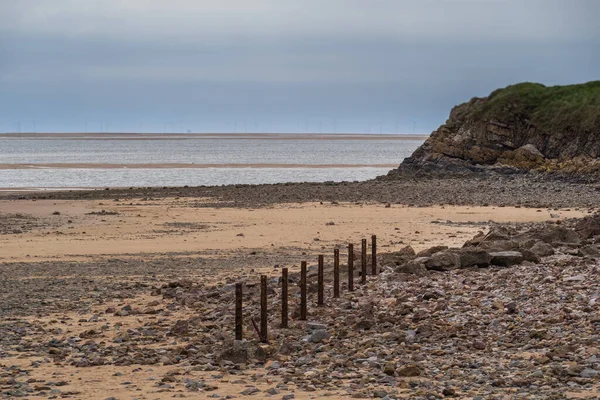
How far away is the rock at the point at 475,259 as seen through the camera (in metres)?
17.0

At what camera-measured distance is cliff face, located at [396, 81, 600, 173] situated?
57.6 meters

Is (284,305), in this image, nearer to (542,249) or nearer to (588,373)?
(588,373)

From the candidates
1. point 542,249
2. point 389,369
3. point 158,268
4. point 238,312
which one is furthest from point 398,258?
point 389,369

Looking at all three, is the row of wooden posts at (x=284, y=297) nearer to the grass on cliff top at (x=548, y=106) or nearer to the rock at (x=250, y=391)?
the rock at (x=250, y=391)

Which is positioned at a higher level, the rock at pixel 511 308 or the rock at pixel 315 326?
the rock at pixel 511 308

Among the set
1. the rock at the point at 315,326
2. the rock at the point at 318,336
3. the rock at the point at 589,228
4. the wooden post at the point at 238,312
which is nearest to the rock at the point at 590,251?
the rock at the point at 589,228

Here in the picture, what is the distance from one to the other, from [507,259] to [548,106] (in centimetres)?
4831

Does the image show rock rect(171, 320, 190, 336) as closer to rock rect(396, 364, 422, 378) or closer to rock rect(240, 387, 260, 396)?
rock rect(240, 387, 260, 396)

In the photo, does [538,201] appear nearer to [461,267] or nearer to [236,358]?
[461,267]

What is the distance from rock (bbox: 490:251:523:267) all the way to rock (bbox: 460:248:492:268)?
0.34ft

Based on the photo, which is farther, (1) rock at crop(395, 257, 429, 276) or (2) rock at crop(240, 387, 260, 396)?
(1) rock at crop(395, 257, 429, 276)

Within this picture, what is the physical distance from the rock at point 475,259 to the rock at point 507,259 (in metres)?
0.11

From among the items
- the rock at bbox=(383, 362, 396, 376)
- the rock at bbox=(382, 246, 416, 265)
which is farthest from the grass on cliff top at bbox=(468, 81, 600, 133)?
the rock at bbox=(383, 362, 396, 376)

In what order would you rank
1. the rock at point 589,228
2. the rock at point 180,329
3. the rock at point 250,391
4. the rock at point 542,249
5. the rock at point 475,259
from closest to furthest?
the rock at point 250,391
the rock at point 180,329
the rock at point 475,259
the rock at point 542,249
the rock at point 589,228
